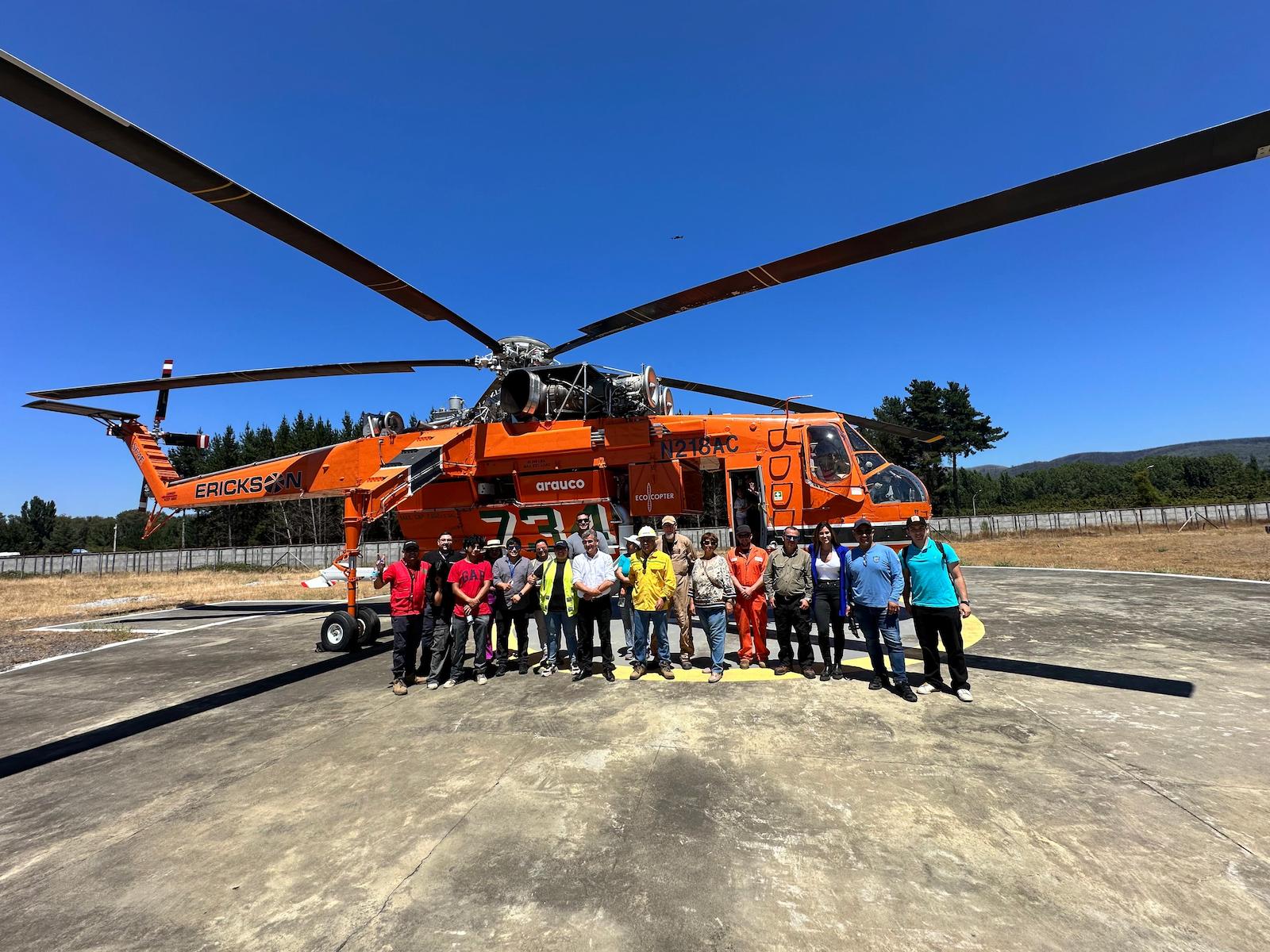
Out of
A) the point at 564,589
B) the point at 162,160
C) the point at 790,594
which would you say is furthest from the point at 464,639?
the point at 162,160

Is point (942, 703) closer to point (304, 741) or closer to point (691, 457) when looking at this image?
point (691, 457)

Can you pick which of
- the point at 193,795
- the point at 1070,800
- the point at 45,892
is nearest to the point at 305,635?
the point at 193,795

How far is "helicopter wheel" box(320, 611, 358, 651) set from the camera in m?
9.00

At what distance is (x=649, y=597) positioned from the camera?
22.4 feet

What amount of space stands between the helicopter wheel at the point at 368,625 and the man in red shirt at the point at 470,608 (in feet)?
10.2

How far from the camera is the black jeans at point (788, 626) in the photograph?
6.74m

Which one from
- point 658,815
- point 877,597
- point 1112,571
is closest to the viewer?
point 658,815

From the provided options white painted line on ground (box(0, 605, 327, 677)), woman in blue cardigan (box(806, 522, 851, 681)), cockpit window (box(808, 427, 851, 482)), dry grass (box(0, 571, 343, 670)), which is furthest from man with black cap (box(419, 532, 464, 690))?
dry grass (box(0, 571, 343, 670))

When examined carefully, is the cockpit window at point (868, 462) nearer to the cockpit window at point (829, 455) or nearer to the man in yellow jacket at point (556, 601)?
A: the cockpit window at point (829, 455)

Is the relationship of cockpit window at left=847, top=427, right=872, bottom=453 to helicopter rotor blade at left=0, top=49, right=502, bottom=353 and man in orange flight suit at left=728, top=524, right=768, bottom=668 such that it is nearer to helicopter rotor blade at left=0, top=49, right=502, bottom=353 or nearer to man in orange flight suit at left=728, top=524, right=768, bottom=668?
man in orange flight suit at left=728, top=524, right=768, bottom=668

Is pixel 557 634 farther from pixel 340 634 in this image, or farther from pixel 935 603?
pixel 935 603

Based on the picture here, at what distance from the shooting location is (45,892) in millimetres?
3072

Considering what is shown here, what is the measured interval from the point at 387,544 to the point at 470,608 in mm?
34492

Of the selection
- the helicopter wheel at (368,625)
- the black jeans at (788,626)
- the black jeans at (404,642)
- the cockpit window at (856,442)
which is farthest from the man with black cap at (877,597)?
the helicopter wheel at (368,625)
